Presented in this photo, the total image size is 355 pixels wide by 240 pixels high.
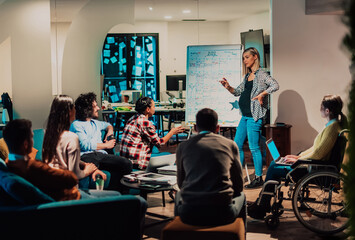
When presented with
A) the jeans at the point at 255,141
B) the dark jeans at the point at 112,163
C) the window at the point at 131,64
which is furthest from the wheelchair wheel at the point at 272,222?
the window at the point at 131,64

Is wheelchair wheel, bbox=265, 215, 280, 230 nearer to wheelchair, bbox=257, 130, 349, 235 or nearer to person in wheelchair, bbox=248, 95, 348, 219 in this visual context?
wheelchair, bbox=257, 130, 349, 235

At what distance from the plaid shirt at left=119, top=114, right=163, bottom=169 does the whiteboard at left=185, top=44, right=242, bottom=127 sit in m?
1.81

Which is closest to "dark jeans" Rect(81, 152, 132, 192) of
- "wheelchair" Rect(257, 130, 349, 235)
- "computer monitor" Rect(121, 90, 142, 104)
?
"wheelchair" Rect(257, 130, 349, 235)

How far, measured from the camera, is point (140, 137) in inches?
171

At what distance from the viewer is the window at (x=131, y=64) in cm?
1227

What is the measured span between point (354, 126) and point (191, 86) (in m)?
5.46

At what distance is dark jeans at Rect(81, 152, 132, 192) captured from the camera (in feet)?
13.8

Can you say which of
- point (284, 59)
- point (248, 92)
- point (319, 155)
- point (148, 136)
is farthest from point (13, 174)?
point (284, 59)

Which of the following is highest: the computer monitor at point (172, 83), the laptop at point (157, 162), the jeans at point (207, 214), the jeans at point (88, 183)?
the computer monitor at point (172, 83)

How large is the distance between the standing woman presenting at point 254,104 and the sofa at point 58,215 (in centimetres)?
329

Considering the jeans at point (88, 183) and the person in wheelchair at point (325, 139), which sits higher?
the person in wheelchair at point (325, 139)

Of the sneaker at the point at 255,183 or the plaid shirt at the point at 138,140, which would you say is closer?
the plaid shirt at the point at 138,140

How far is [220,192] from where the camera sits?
8.26 ft

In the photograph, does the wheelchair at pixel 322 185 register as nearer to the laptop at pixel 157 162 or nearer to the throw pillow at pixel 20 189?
the laptop at pixel 157 162
